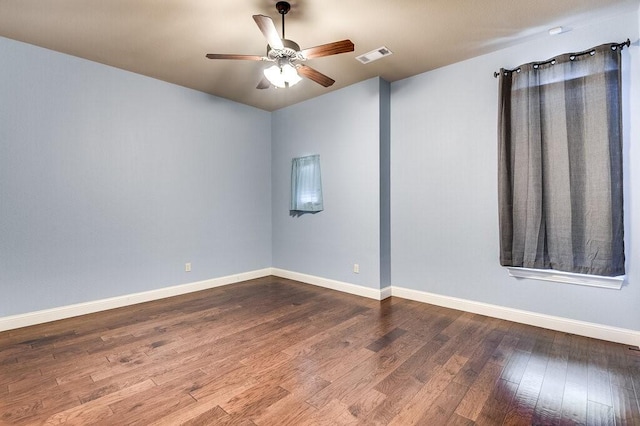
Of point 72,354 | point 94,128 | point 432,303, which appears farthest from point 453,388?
point 94,128

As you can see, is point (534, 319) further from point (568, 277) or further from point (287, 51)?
point (287, 51)

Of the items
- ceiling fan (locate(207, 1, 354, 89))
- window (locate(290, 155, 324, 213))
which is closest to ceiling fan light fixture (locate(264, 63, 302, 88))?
ceiling fan (locate(207, 1, 354, 89))

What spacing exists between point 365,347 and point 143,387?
1632 mm

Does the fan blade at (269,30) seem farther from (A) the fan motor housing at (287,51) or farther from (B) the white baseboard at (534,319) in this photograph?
(B) the white baseboard at (534,319)

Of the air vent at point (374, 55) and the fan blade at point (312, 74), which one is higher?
the air vent at point (374, 55)

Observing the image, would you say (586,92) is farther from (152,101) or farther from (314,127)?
(152,101)

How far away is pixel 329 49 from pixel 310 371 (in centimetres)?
243

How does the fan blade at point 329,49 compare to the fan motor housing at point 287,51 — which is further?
the fan motor housing at point 287,51

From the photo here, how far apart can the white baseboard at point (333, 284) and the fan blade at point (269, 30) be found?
9.63 ft

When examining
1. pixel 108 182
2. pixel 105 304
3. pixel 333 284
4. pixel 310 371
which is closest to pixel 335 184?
pixel 333 284

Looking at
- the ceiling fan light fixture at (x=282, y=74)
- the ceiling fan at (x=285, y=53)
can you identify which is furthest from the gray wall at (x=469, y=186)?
the ceiling fan light fixture at (x=282, y=74)

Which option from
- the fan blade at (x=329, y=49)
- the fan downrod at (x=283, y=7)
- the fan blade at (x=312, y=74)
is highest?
the fan downrod at (x=283, y=7)

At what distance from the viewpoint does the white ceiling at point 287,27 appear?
2.49m

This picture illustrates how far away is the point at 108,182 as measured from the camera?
141 inches
